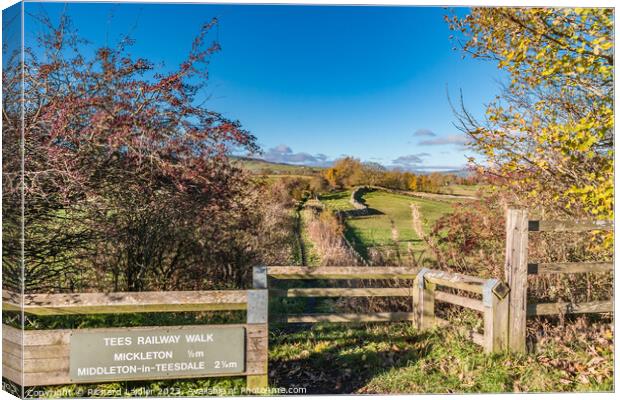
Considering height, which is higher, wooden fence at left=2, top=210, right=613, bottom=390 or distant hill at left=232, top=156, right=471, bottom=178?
distant hill at left=232, top=156, right=471, bottom=178

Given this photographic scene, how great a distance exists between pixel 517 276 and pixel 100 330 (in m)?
4.31

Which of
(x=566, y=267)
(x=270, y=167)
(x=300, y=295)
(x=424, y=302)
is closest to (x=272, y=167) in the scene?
(x=270, y=167)

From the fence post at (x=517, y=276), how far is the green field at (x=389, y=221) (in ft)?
5.11

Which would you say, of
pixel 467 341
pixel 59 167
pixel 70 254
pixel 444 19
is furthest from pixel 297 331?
pixel 444 19

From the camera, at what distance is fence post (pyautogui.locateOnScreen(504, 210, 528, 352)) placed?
475 cm

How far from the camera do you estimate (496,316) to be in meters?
4.70

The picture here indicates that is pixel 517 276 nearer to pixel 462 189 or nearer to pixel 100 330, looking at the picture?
pixel 462 189

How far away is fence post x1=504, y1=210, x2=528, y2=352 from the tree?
1.53ft

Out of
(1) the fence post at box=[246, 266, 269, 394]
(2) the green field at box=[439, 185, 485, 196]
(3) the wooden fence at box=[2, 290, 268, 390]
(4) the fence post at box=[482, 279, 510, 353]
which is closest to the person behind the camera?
(3) the wooden fence at box=[2, 290, 268, 390]

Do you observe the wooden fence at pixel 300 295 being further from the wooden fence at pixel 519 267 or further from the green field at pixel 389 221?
the green field at pixel 389 221

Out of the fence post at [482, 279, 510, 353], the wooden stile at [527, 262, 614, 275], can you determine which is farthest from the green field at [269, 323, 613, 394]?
the wooden stile at [527, 262, 614, 275]

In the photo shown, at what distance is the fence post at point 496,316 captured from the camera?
4.68 meters

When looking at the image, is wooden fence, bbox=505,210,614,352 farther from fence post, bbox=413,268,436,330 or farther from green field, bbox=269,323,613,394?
fence post, bbox=413,268,436,330

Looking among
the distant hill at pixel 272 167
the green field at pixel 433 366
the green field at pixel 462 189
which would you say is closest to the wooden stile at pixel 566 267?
the green field at pixel 433 366
